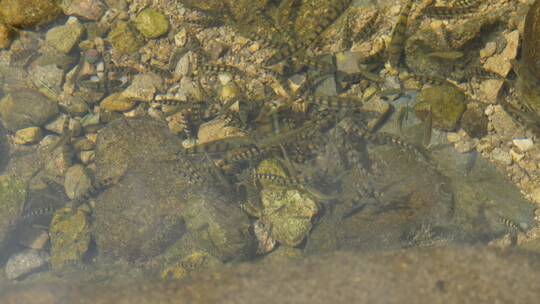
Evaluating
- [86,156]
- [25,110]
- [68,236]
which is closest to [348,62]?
[86,156]

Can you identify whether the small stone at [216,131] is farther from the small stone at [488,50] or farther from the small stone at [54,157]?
the small stone at [488,50]

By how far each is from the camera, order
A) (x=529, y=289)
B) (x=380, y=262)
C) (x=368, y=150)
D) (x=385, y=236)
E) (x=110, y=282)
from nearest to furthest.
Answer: (x=529, y=289)
(x=380, y=262)
(x=110, y=282)
(x=385, y=236)
(x=368, y=150)

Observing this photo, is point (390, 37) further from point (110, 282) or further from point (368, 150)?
point (110, 282)

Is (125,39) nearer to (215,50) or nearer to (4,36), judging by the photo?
(215,50)

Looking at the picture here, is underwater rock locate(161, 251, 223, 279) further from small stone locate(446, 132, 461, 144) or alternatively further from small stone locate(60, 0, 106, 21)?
small stone locate(60, 0, 106, 21)

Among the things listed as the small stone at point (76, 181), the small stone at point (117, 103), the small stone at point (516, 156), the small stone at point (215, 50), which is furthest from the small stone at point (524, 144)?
the small stone at point (76, 181)

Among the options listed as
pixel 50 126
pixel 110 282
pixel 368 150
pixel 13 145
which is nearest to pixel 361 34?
pixel 368 150

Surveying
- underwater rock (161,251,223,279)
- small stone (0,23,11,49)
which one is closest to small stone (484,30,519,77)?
underwater rock (161,251,223,279)
